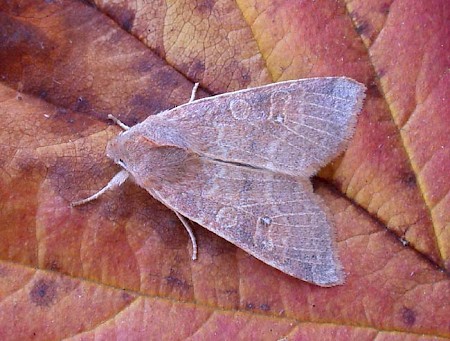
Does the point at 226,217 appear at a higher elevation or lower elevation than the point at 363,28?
lower

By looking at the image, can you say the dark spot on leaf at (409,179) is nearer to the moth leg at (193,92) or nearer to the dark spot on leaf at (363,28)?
the dark spot on leaf at (363,28)

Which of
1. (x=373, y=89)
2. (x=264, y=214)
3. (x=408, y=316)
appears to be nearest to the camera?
(x=408, y=316)

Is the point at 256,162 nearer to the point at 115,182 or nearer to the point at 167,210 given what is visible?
the point at 167,210

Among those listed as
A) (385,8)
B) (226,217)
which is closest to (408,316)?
(226,217)

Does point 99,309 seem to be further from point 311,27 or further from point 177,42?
point 311,27

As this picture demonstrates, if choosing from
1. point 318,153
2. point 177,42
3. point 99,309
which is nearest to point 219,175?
point 318,153

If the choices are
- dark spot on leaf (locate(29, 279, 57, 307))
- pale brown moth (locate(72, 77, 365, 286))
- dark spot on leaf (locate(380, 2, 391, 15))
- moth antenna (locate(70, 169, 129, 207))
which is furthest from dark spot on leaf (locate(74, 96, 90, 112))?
dark spot on leaf (locate(380, 2, 391, 15))
